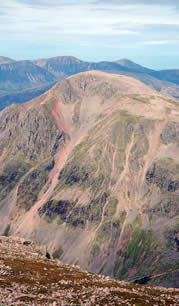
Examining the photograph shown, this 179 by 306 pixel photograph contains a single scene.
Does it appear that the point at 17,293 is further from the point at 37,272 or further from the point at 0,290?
the point at 37,272

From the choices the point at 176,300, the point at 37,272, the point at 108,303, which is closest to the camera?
the point at 108,303

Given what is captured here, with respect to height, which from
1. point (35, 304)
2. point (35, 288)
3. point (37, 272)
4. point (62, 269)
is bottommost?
point (62, 269)

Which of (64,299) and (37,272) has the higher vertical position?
(64,299)

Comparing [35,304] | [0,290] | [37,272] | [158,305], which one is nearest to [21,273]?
[37,272]

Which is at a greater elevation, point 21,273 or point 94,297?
point 94,297

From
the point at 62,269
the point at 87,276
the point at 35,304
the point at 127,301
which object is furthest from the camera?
the point at 62,269

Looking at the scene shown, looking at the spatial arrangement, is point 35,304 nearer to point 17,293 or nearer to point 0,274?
point 17,293

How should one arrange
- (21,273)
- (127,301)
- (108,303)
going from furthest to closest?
(21,273), (127,301), (108,303)

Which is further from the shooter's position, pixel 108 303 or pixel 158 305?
pixel 158 305

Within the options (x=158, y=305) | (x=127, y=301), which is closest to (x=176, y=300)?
(x=158, y=305)
